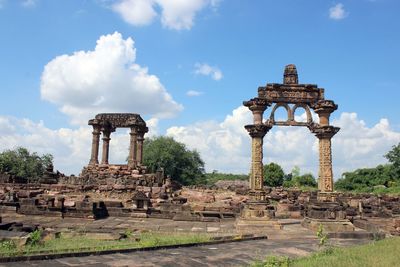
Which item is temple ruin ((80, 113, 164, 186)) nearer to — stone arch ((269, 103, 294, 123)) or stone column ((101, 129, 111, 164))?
stone column ((101, 129, 111, 164))

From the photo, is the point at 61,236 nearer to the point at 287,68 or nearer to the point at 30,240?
the point at 30,240

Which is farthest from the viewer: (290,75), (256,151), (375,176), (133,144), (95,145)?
(375,176)

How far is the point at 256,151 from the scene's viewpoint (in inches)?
531

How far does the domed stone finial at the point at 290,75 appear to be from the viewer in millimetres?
14008

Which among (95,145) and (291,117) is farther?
(95,145)

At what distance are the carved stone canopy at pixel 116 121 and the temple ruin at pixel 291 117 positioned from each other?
55.3 feet

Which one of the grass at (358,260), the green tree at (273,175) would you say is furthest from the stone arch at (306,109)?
the green tree at (273,175)

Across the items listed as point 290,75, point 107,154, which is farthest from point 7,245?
point 107,154

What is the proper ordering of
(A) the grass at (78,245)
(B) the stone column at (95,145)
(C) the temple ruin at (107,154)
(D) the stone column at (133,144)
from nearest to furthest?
1. (A) the grass at (78,245)
2. (C) the temple ruin at (107,154)
3. (D) the stone column at (133,144)
4. (B) the stone column at (95,145)

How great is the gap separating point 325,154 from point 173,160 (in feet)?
146

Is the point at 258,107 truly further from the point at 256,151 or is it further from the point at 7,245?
the point at 7,245

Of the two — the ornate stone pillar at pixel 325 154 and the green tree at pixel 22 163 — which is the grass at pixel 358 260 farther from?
the green tree at pixel 22 163

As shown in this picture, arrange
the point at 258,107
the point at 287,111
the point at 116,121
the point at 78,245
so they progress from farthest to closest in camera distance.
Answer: the point at 116,121 < the point at 287,111 < the point at 258,107 < the point at 78,245

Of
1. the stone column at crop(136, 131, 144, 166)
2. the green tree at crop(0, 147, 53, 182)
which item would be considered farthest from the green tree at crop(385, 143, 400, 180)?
the green tree at crop(0, 147, 53, 182)
